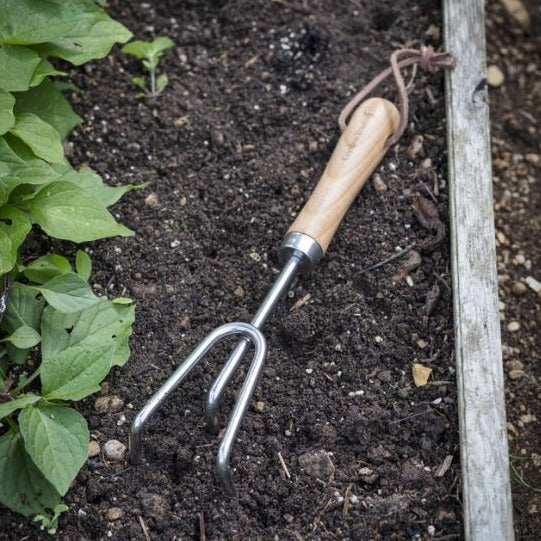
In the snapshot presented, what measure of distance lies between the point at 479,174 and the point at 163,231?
923 millimetres

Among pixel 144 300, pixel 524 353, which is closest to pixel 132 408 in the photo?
pixel 144 300

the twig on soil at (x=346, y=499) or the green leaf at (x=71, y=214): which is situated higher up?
the green leaf at (x=71, y=214)

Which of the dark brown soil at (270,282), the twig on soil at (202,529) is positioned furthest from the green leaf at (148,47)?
the twig on soil at (202,529)

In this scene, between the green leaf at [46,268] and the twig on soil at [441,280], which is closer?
the green leaf at [46,268]

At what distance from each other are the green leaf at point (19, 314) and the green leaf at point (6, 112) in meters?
0.40

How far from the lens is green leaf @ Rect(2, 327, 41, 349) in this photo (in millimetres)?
2154

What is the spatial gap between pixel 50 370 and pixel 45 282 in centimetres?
28

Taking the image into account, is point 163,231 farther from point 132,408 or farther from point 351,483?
point 351,483

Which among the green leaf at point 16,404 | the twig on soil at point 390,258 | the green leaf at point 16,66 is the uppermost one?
the green leaf at point 16,66

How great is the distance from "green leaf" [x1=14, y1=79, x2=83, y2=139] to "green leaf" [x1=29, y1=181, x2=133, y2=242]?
33cm

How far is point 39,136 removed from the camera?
7.59 feet

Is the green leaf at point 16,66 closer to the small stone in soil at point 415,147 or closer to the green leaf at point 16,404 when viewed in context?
the green leaf at point 16,404

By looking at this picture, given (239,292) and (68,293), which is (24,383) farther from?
(239,292)

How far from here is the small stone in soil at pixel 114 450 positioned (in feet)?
7.10
